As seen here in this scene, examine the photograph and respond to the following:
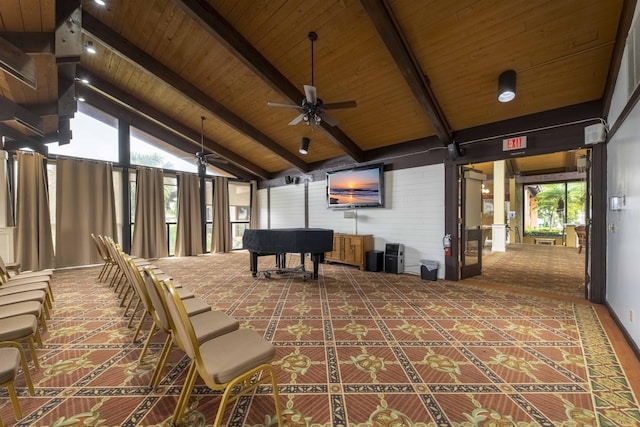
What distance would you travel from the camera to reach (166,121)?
6.72 m

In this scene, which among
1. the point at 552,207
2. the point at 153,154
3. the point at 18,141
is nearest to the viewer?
the point at 18,141

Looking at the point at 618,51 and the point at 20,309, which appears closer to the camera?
the point at 20,309

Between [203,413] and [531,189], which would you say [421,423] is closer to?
[203,413]

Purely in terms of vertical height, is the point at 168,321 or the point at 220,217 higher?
the point at 220,217

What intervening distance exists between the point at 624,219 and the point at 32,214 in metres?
9.81

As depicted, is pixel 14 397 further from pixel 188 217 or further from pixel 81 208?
pixel 188 217

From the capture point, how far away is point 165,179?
8062mm

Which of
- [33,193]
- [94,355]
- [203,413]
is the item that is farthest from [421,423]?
[33,193]

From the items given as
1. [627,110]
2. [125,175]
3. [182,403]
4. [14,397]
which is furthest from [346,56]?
[125,175]

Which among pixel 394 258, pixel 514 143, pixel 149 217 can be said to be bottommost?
pixel 394 258

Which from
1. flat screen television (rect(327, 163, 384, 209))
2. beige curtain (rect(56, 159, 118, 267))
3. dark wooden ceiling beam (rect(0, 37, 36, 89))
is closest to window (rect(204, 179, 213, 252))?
beige curtain (rect(56, 159, 118, 267))

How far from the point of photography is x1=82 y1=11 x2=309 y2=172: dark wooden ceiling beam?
4.13 metres

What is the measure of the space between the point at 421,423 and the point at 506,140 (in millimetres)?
4563

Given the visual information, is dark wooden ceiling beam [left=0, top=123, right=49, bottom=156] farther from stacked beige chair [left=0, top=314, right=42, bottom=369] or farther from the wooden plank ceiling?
stacked beige chair [left=0, top=314, right=42, bottom=369]
